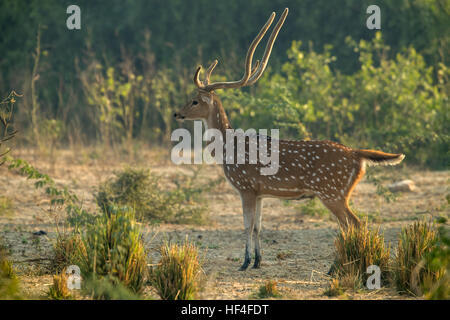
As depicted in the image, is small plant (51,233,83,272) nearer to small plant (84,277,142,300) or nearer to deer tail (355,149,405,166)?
small plant (84,277,142,300)

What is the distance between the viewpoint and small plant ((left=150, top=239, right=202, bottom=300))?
514cm

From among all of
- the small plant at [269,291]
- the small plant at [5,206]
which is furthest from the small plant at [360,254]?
the small plant at [5,206]

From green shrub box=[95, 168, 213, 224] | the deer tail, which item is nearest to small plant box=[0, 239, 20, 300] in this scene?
green shrub box=[95, 168, 213, 224]

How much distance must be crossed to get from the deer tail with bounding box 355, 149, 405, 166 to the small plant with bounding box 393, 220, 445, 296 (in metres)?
0.96

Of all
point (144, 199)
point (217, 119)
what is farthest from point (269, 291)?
point (144, 199)

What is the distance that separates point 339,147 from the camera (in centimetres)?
685

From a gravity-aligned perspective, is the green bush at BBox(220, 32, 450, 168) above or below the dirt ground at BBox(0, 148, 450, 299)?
above

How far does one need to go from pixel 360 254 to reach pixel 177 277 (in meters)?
1.83

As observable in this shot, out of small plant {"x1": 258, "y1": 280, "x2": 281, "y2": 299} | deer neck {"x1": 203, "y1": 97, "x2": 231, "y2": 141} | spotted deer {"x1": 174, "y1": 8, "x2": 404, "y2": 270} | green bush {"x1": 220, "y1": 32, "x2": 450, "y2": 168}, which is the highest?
green bush {"x1": 220, "y1": 32, "x2": 450, "y2": 168}

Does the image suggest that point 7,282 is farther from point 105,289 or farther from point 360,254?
point 360,254

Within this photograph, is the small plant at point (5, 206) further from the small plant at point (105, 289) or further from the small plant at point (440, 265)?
the small plant at point (440, 265)

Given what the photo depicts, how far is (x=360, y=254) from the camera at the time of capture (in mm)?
5840

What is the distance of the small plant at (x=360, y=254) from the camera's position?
229 inches

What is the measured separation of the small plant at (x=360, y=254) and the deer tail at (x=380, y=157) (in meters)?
0.97
